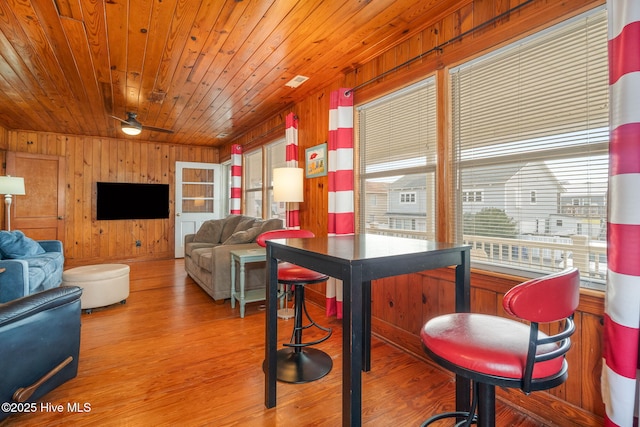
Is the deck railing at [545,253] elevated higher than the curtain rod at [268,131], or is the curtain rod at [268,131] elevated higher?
the curtain rod at [268,131]

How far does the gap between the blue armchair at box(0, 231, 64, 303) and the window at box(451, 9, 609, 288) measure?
11.2 ft

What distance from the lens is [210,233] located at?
15.8 ft

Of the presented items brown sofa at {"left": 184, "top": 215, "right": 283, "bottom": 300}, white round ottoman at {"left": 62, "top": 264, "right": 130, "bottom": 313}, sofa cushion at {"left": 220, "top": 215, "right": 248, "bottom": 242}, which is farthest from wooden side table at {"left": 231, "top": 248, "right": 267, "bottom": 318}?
sofa cushion at {"left": 220, "top": 215, "right": 248, "bottom": 242}

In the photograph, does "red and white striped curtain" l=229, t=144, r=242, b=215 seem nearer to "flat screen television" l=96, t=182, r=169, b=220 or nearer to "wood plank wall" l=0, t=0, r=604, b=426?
"wood plank wall" l=0, t=0, r=604, b=426

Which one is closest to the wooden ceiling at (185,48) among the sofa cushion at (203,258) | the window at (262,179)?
the window at (262,179)

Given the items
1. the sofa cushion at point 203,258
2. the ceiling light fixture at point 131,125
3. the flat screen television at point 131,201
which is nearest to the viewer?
the sofa cushion at point 203,258

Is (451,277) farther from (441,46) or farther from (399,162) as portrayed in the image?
(441,46)

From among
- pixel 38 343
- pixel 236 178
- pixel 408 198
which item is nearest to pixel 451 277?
pixel 408 198

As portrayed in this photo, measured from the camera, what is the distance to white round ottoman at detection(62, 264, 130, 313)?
303 centimetres

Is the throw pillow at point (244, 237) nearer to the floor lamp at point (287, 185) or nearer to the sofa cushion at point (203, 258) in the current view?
the sofa cushion at point (203, 258)

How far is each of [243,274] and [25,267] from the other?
176 cm

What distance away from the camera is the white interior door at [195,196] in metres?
6.27

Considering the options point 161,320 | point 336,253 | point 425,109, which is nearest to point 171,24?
point 425,109

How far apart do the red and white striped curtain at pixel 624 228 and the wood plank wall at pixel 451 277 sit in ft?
0.78
